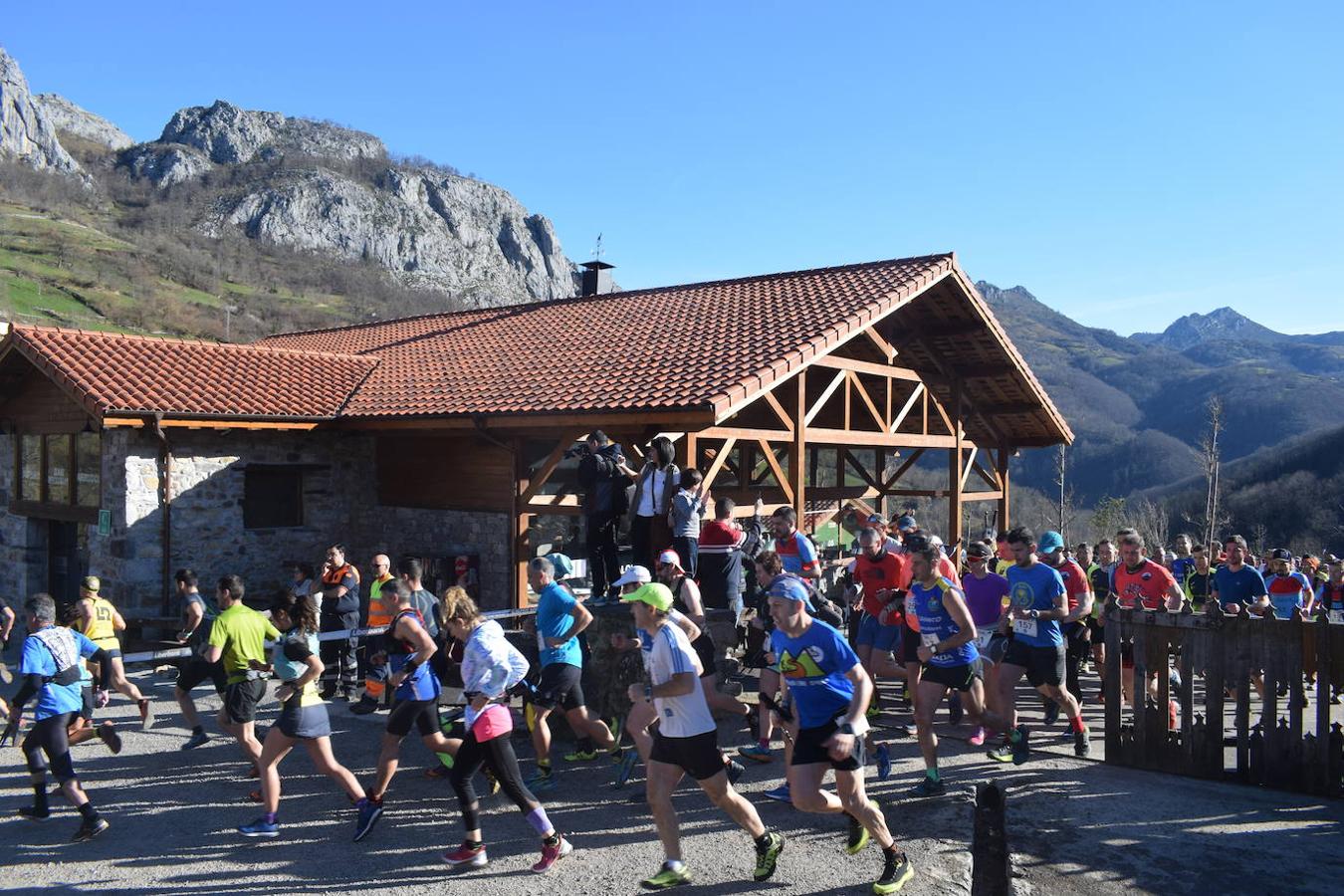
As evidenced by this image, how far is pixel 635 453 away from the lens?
38.8ft

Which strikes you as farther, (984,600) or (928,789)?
(984,600)

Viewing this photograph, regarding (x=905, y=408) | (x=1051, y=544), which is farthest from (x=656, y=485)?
(x=905, y=408)

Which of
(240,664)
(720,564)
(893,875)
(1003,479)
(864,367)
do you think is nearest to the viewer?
(893,875)

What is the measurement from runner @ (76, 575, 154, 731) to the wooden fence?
767 centimetres

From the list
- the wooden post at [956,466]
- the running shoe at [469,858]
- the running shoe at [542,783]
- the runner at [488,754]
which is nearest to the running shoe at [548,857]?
the runner at [488,754]

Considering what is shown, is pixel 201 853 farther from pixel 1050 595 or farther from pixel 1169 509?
pixel 1169 509

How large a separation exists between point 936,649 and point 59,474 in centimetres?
1265

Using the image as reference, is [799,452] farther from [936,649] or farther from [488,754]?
[488,754]

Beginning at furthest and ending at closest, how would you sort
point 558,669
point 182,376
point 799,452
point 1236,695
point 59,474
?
point 59,474, point 182,376, point 799,452, point 558,669, point 1236,695

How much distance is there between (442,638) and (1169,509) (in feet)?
184

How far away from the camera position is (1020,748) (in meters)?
6.89

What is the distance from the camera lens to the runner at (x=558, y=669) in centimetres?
653

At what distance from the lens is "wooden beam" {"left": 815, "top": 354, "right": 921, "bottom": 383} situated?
41.3 feet

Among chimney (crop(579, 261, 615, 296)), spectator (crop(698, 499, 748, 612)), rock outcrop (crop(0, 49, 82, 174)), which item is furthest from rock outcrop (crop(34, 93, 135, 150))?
spectator (crop(698, 499, 748, 612))
